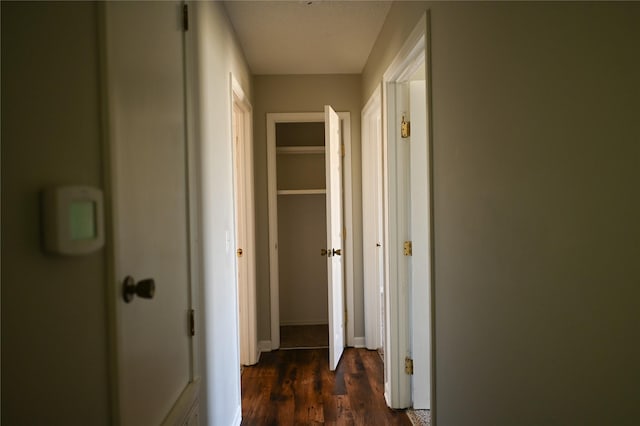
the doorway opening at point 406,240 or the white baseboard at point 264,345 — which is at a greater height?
the doorway opening at point 406,240

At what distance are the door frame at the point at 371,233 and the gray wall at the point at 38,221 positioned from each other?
2.86 metres

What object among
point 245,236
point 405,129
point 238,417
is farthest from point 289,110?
point 238,417

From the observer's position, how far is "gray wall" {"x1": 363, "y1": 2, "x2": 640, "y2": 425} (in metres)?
0.68

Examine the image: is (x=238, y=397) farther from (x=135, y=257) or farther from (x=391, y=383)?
(x=135, y=257)

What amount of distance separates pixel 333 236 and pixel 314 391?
1.19 m

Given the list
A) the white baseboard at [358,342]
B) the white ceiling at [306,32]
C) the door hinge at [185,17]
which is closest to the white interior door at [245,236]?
the white ceiling at [306,32]

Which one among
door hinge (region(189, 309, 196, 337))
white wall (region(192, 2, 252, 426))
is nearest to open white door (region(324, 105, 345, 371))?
white wall (region(192, 2, 252, 426))

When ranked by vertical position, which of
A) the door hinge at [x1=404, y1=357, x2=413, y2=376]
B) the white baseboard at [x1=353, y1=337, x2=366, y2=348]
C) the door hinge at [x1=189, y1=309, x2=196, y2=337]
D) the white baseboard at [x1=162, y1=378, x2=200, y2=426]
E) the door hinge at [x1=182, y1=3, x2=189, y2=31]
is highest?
the door hinge at [x1=182, y1=3, x2=189, y2=31]

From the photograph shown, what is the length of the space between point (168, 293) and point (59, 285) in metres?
0.55

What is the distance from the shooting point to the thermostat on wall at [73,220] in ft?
2.08

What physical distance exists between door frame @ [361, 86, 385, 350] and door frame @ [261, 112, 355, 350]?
13cm

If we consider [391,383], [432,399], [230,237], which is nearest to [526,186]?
[432,399]

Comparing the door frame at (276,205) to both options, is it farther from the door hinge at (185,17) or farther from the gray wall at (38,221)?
the gray wall at (38,221)

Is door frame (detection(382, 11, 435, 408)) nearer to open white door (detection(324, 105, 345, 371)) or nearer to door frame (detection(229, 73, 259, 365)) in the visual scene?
open white door (detection(324, 105, 345, 371))
